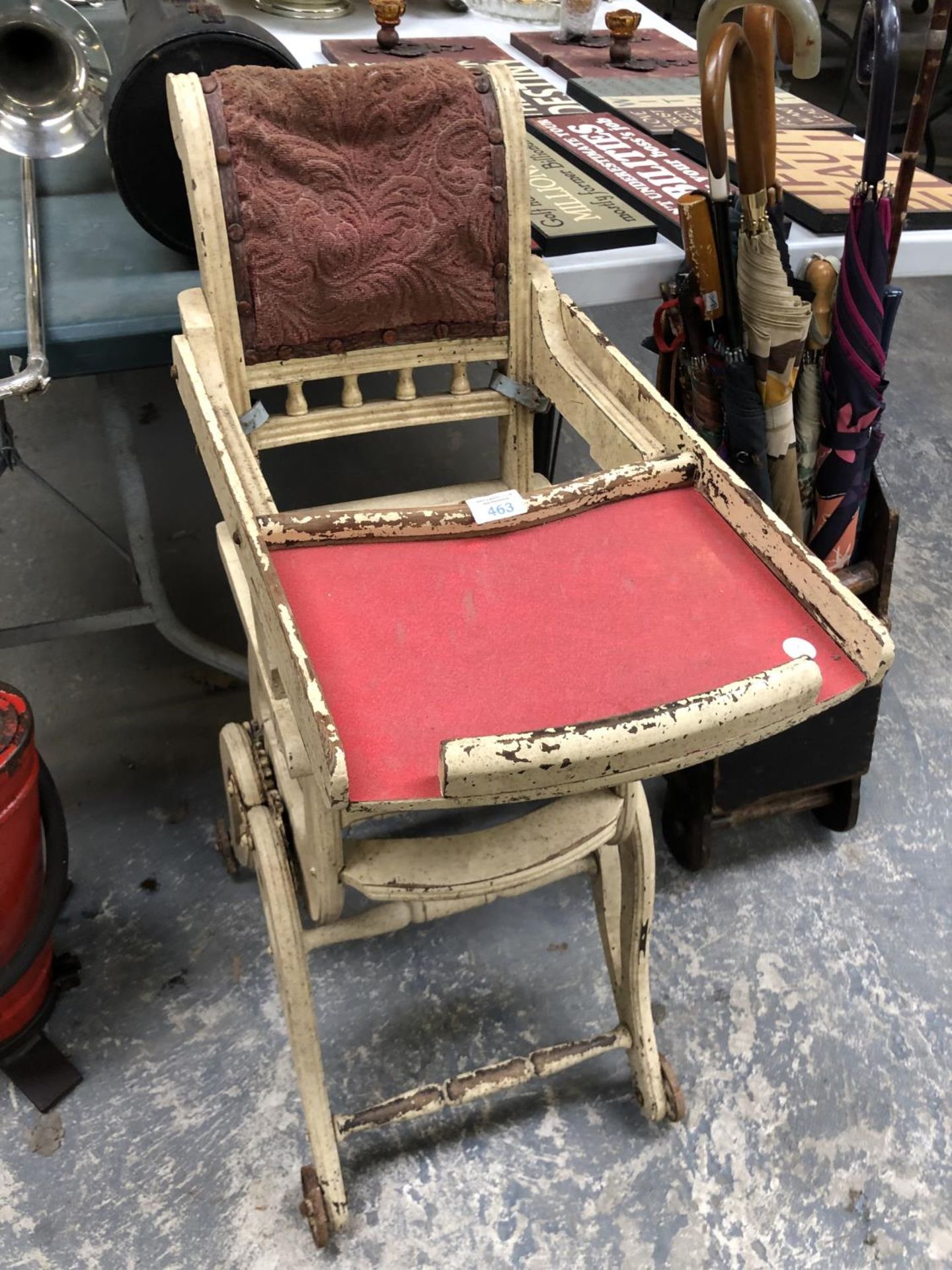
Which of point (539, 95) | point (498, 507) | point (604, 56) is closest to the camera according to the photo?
point (498, 507)

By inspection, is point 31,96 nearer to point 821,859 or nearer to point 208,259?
point 208,259

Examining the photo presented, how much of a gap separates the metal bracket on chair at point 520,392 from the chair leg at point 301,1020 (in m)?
0.68

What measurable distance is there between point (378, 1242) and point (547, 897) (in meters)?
0.59

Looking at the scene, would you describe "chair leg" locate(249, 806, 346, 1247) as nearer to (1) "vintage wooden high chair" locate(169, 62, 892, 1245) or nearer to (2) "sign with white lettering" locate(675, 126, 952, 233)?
(1) "vintage wooden high chair" locate(169, 62, 892, 1245)

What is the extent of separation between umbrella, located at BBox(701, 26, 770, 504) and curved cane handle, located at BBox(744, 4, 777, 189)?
0.17 ft

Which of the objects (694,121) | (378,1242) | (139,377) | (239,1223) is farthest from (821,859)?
(139,377)

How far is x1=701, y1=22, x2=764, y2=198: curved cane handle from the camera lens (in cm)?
122

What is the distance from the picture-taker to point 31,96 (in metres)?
1.66

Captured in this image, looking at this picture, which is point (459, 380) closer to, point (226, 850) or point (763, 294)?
point (763, 294)

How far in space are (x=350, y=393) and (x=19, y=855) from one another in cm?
77

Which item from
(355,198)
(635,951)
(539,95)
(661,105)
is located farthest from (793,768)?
(539,95)

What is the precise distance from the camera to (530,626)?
101 centimetres

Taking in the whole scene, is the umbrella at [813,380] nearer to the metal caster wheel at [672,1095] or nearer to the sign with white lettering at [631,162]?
the sign with white lettering at [631,162]

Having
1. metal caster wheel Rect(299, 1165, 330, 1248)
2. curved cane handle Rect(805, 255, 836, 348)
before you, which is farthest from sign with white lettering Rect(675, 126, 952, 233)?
metal caster wheel Rect(299, 1165, 330, 1248)
